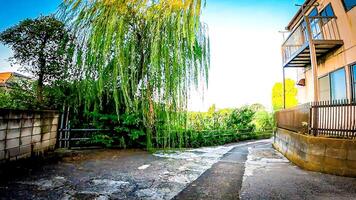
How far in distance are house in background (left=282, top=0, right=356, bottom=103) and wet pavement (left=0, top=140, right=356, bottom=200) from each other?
11.8 ft

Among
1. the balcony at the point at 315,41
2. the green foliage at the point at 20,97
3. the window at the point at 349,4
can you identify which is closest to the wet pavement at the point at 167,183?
the green foliage at the point at 20,97

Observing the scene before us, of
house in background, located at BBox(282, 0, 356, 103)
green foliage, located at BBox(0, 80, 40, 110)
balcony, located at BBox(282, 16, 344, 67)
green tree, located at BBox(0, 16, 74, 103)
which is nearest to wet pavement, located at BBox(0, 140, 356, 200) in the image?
green foliage, located at BBox(0, 80, 40, 110)

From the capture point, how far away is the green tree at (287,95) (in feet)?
71.5

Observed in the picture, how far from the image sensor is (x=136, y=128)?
9266 millimetres

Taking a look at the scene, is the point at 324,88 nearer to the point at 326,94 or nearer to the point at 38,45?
the point at 326,94

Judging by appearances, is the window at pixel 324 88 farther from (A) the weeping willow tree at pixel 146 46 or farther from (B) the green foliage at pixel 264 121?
(B) the green foliage at pixel 264 121

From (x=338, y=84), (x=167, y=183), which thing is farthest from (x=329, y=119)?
(x=167, y=183)

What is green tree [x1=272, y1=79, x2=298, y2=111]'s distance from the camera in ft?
71.5

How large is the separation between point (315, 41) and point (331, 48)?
1173mm

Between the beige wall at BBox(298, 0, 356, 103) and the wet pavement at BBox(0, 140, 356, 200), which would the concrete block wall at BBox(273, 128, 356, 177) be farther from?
the beige wall at BBox(298, 0, 356, 103)

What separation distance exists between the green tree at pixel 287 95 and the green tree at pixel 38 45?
65.8 ft

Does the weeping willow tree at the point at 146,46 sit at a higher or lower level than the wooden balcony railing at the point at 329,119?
higher

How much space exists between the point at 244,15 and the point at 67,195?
33.4ft

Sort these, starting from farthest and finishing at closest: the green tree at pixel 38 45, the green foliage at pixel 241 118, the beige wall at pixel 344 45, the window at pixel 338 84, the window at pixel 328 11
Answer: the green foliage at pixel 241 118, the window at pixel 328 11, the window at pixel 338 84, the beige wall at pixel 344 45, the green tree at pixel 38 45
